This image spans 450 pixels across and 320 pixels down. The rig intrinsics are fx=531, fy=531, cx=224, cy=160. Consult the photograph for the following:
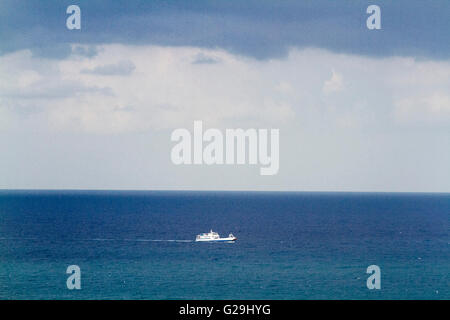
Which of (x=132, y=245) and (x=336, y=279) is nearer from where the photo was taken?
(x=336, y=279)

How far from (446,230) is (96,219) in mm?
82369

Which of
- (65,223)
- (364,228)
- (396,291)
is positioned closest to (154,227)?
(65,223)

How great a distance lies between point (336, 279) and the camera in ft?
188
